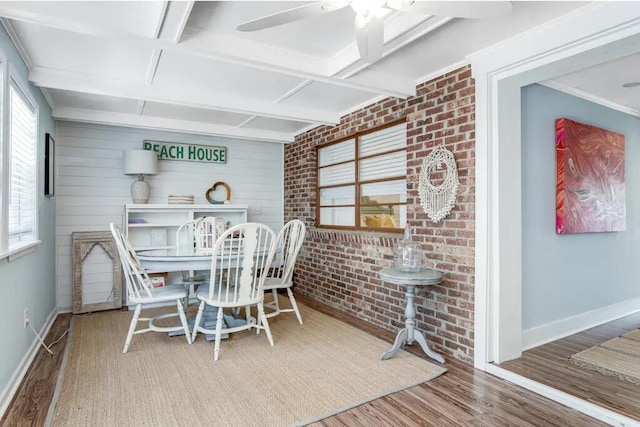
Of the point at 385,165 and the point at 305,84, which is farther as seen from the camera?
the point at 385,165

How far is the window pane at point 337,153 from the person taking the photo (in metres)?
4.39

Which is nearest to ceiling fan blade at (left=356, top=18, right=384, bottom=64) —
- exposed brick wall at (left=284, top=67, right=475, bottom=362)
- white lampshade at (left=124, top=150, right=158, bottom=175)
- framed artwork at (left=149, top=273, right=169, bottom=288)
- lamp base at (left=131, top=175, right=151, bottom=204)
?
exposed brick wall at (left=284, top=67, right=475, bottom=362)

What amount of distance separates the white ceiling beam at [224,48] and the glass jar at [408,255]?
1.27 metres

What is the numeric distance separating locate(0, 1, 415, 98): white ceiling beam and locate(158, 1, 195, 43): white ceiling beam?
0.19ft

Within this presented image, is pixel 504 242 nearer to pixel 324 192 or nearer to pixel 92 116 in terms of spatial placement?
pixel 324 192

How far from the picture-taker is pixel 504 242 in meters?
2.71

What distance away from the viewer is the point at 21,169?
2.84m

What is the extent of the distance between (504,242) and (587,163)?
1.54 metres

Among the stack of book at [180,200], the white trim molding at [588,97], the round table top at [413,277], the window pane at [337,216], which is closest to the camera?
the round table top at [413,277]

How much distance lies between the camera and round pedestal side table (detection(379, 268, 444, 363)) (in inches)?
105

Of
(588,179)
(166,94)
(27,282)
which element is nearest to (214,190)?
(166,94)

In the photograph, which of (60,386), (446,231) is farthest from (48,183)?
(446,231)

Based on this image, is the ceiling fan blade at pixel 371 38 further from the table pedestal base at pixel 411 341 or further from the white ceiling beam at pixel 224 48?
the table pedestal base at pixel 411 341

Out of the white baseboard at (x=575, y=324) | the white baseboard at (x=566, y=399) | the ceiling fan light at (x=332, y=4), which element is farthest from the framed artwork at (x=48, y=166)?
the white baseboard at (x=575, y=324)
